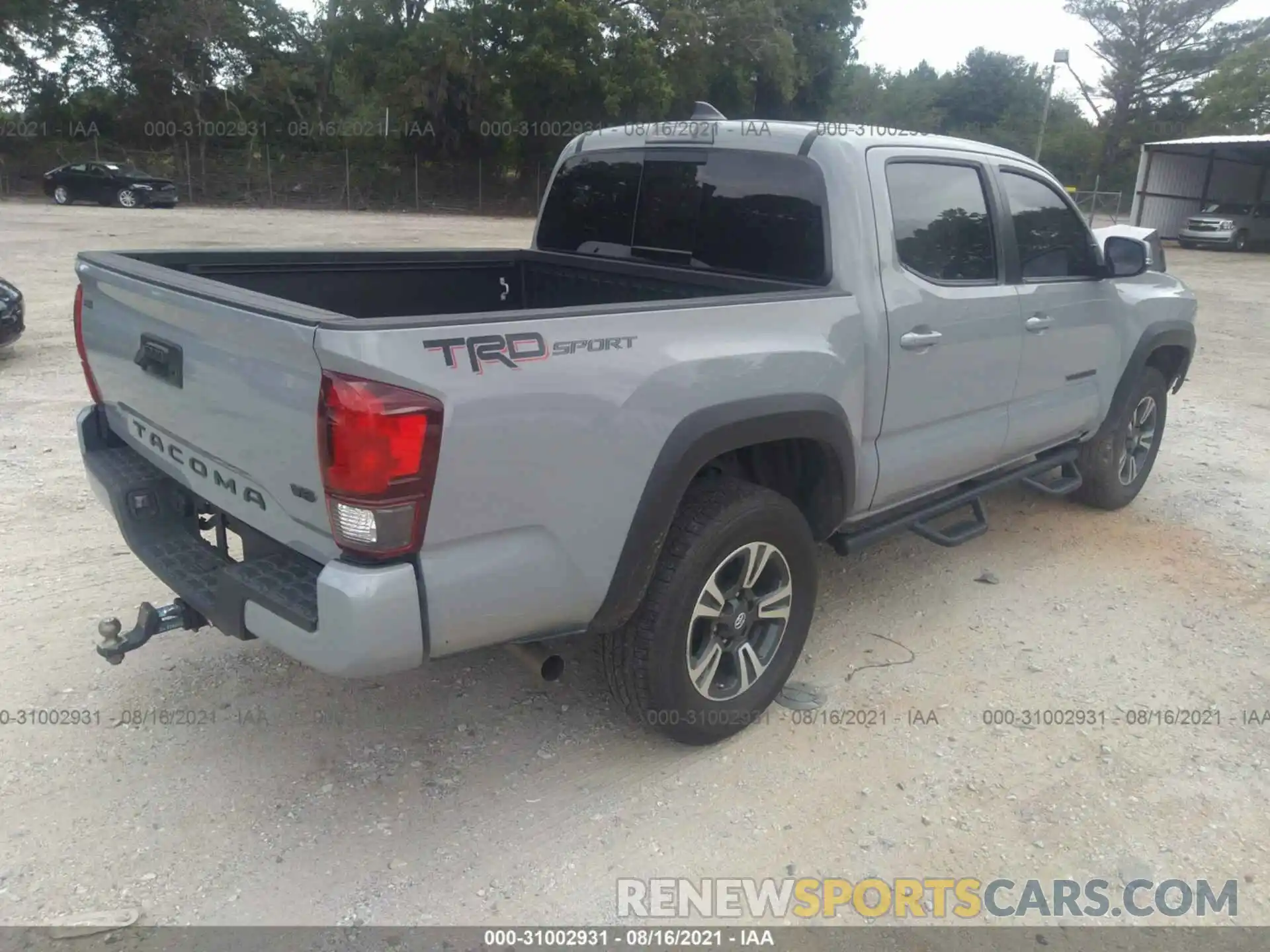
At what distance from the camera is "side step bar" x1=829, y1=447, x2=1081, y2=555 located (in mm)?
3713

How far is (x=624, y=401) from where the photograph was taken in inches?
102

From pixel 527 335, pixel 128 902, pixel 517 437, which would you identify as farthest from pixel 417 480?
pixel 128 902

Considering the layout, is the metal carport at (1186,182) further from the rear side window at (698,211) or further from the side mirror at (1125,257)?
the rear side window at (698,211)

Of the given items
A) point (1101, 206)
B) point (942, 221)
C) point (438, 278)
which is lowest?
point (438, 278)

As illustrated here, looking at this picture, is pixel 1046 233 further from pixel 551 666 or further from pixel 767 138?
pixel 551 666

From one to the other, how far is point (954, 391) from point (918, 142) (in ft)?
3.13

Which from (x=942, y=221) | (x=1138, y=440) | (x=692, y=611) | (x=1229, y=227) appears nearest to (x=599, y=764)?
(x=692, y=611)

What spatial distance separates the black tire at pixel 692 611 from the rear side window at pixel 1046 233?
6.08 ft

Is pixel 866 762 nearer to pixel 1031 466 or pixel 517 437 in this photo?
pixel 517 437

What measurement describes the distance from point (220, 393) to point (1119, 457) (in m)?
4.67

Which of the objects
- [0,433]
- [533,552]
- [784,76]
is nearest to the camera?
[533,552]

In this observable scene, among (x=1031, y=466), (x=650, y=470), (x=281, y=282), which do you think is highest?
(x=281, y=282)

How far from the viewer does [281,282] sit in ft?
12.5

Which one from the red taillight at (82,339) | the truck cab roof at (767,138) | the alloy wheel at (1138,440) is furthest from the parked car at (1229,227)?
the red taillight at (82,339)
